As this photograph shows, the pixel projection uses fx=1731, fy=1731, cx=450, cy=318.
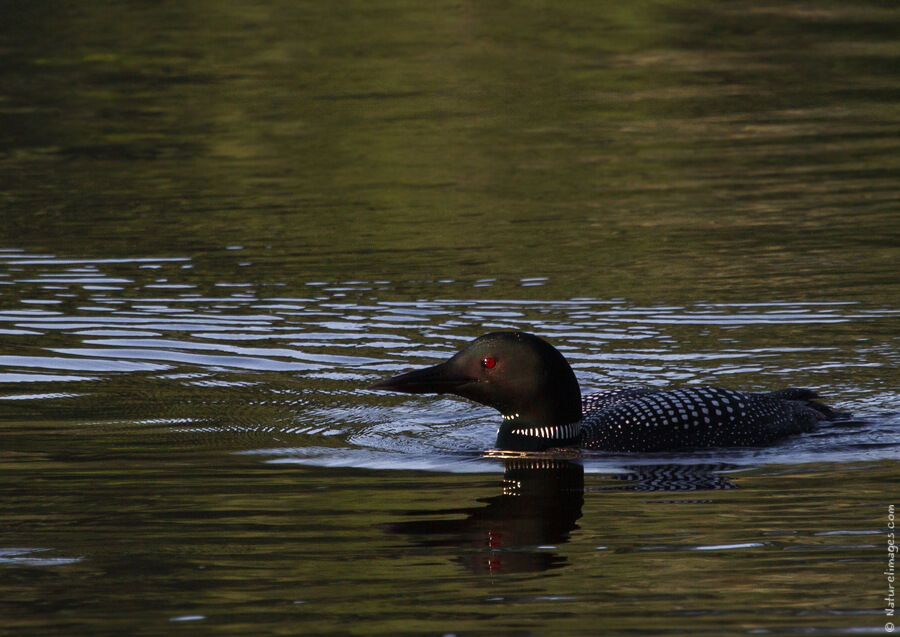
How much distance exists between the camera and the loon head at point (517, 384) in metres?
7.53

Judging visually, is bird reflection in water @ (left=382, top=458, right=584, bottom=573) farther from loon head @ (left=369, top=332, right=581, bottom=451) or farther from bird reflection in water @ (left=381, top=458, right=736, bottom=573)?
loon head @ (left=369, top=332, right=581, bottom=451)

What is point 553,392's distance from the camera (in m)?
7.59

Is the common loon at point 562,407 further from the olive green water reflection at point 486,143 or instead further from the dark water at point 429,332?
the olive green water reflection at point 486,143

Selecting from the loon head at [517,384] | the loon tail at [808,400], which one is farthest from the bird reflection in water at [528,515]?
the loon tail at [808,400]

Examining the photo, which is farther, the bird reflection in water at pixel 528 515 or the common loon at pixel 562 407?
the common loon at pixel 562 407

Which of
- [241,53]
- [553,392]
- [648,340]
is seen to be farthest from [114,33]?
[553,392]

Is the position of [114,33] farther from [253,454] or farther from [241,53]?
[253,454]

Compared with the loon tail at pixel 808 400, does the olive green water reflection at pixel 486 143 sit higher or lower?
higher

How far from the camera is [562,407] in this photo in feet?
25.0

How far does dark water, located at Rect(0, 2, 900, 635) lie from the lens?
5.61m

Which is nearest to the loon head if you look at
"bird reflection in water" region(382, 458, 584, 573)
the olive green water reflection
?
"bird reflection in water" region(382, 458, 584, 573)

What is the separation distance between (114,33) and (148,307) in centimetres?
1962

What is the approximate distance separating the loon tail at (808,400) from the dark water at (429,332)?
6.0 inches

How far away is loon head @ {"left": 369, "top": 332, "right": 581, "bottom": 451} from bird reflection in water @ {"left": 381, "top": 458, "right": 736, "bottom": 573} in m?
0.14
